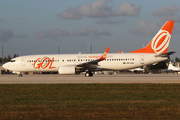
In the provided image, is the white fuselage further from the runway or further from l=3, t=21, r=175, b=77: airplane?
the runway

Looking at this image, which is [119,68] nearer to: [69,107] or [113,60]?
[113,60]

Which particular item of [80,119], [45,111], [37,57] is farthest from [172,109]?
[37,57]

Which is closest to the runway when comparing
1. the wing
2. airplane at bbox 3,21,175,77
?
the wing

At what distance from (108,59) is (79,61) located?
446 cm

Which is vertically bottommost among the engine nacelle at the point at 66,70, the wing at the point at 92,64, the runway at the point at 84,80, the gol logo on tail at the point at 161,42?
the runway at the point at 84,80

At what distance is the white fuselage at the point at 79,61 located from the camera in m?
39.5

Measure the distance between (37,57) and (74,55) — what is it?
19.2ft

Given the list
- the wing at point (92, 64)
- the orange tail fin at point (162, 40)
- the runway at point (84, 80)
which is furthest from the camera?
the orange tail fin at point (162, 40)

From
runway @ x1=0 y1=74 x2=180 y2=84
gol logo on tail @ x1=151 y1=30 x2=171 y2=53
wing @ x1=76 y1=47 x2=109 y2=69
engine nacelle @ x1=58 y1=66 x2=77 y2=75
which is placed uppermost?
gol logo on tail @ x1=151 y1=30 x2=171 y2=53

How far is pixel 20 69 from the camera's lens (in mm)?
41688

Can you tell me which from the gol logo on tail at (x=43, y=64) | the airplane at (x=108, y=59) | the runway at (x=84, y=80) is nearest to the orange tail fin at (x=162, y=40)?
the airplane at (x=108, y=59)

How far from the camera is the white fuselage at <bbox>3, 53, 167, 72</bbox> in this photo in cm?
3950

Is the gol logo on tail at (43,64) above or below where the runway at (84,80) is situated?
above

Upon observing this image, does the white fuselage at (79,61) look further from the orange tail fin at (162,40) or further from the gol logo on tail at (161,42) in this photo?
the gol logo on tail at (161,42)
